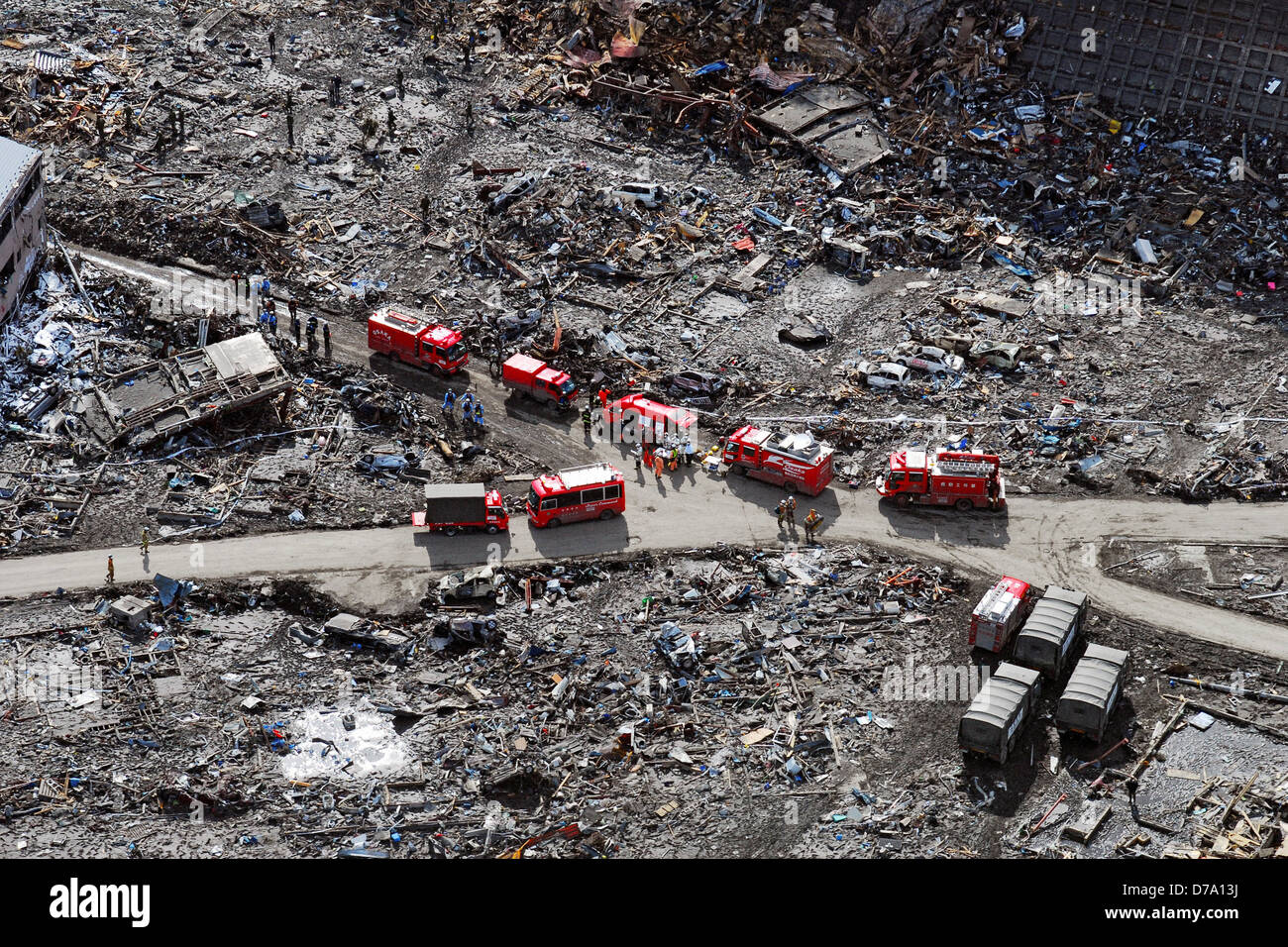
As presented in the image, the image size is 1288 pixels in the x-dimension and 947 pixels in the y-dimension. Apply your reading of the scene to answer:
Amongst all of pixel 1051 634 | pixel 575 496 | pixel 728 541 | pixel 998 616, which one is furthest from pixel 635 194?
pixel 1051 634

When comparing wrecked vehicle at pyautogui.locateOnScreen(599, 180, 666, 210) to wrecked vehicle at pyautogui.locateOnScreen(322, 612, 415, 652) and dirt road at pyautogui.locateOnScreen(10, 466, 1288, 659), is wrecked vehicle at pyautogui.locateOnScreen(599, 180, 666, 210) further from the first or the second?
wrecked vehicle at pyautogui.locateOnScreen(322, 612, 415, 652)

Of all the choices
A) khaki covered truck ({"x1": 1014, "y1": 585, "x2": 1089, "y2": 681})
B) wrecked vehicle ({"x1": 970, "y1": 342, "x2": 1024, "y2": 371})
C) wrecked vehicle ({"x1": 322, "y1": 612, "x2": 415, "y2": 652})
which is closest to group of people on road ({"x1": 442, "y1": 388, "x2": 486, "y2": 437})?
wrecked vehicle ({"x1": 322, "y1": 612, "x2": 415, "y2": 652})

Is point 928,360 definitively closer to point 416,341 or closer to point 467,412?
point 467,412

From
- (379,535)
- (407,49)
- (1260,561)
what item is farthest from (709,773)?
(407,49)

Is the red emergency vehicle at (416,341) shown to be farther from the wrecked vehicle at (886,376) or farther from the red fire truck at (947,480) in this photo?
the red fire truck at (947,480)

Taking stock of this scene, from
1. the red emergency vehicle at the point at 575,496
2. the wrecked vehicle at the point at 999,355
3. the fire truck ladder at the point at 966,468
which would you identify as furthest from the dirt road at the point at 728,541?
the wrecked vehicle at the point at 999,355

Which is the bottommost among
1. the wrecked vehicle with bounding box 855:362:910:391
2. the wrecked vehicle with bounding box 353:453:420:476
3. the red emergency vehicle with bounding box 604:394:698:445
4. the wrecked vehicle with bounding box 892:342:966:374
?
the wrecked vehicle with bounding box 353:453:420:476
